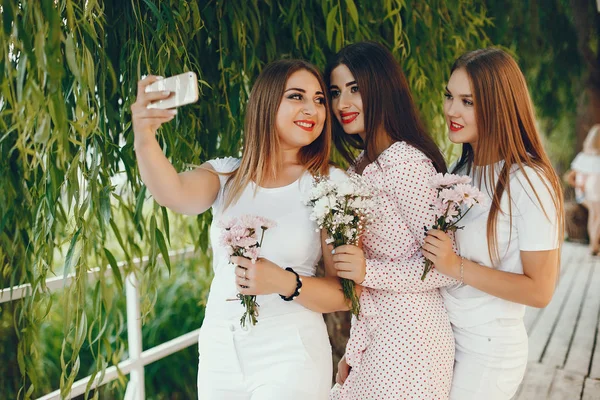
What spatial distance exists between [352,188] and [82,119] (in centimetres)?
64

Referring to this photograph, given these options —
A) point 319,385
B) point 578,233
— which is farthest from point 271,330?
point 578,233

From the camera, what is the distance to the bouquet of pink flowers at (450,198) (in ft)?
4.90

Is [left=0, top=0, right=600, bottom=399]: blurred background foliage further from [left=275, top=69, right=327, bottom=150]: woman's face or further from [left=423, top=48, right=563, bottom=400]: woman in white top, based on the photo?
[left=423, top=48, right=563, bottom=400]: woman in white top

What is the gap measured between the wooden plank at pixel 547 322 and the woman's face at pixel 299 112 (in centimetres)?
276

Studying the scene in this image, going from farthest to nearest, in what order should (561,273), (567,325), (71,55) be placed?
1. (561,273)
2. (567,325)
3. (71,55)

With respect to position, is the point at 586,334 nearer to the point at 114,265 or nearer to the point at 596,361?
the point at 596,361

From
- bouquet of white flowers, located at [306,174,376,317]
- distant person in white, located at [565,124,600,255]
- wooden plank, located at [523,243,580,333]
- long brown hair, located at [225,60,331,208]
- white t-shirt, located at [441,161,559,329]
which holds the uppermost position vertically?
long brown hair, located at [225,60,331,208]

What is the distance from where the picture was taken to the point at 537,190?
5.37 ft

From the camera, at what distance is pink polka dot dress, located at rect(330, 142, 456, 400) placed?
1615 millimetres

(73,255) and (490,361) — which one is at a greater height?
(73,255)

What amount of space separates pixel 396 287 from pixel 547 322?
3418 mm

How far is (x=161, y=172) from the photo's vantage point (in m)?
1.47

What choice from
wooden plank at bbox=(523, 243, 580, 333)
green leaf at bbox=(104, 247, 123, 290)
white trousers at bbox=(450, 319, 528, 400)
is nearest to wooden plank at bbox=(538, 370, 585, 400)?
wooden plank at bbox=(523, 243, 580, 333)

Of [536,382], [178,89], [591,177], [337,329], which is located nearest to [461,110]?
[178,89]
